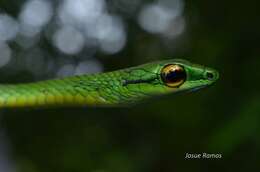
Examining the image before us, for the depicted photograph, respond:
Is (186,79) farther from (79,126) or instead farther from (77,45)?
(77,45)

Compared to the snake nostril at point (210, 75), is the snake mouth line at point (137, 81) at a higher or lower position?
lower

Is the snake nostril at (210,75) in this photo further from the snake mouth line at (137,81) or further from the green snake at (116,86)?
the snake mouth line at (137,81)

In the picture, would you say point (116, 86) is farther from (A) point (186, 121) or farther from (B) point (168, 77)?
(A) point (186, 121)

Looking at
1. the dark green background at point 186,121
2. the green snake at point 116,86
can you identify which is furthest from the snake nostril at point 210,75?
the dark green background at point 186,121

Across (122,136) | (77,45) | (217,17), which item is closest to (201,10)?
(217,17)

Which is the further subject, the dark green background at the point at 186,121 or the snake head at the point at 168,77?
the dark green background at the point at 186,121

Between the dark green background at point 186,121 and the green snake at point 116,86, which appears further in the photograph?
the dark green background at point 186,121

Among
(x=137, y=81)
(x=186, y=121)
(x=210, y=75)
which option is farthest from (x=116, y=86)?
(x=186, y=121)

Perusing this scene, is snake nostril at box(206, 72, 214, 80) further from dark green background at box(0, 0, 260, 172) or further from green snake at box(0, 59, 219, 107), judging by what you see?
dark green background at box(0, 0, 260, 172)

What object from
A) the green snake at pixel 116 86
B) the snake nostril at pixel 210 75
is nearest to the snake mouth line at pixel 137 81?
the green snake at pixel 116 86
